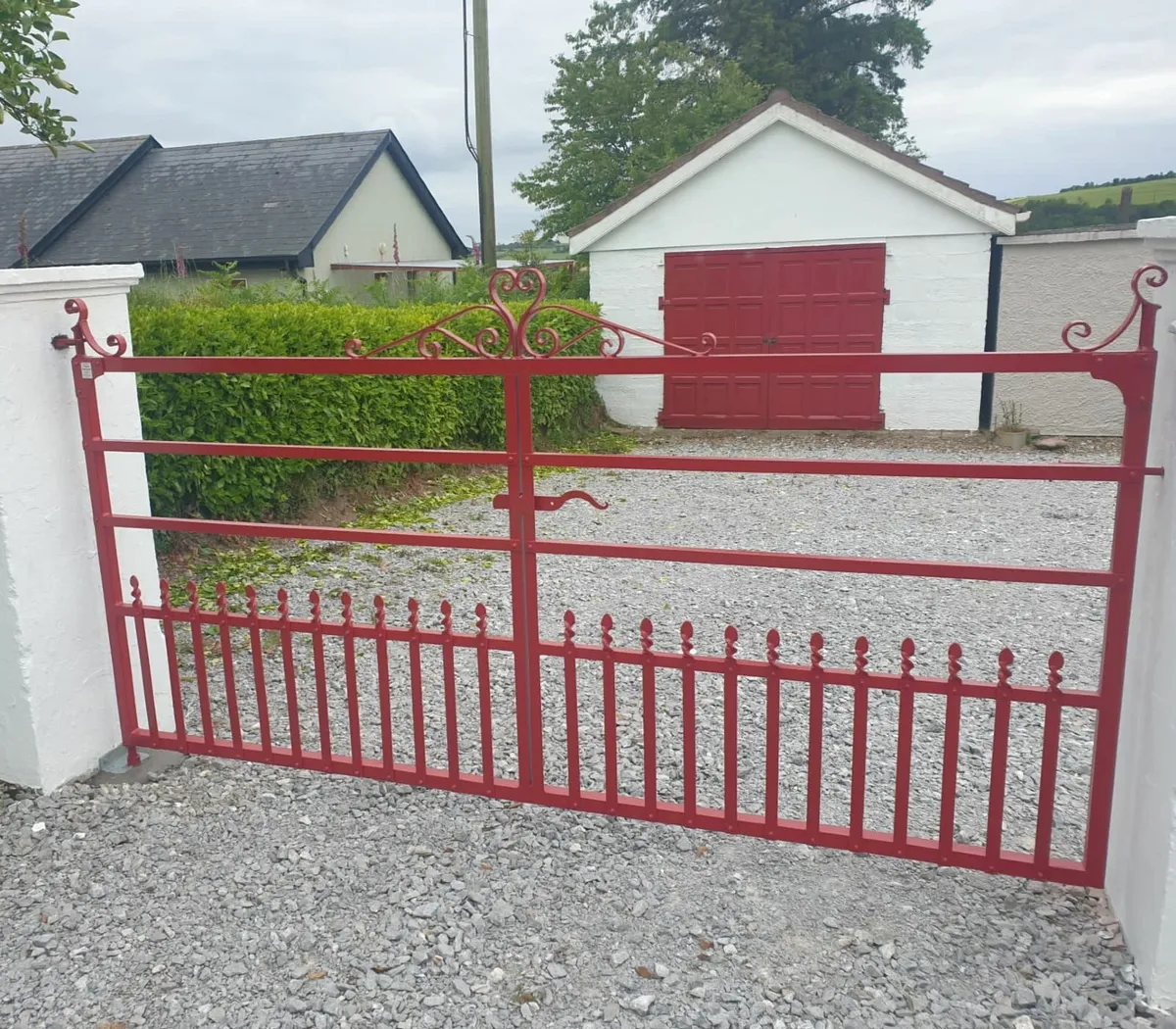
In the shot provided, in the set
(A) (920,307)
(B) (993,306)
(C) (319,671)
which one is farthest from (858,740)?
(B) (993,306)

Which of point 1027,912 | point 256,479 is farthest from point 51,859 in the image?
point 256,479

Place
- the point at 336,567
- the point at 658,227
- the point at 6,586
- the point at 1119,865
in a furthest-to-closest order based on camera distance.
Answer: the point at 658,227
the point at 336,567
the point at 6,586
the point at 1119,865

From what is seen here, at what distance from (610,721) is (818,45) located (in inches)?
1200

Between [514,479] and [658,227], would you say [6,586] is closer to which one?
[514,479]

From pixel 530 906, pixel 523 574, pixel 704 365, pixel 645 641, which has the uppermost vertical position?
pixel 704 365

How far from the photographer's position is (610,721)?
10.1 feet

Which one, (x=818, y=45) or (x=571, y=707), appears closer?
(x=571, y=707)

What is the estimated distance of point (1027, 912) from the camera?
9.02 ft

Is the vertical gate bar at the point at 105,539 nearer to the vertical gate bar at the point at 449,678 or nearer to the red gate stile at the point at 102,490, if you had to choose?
the red gate stile at the point at 102,490

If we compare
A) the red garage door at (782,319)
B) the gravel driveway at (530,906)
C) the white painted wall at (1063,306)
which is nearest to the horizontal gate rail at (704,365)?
the gravel driveway at (530,906)

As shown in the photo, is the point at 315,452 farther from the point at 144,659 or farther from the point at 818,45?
the point at 818,45

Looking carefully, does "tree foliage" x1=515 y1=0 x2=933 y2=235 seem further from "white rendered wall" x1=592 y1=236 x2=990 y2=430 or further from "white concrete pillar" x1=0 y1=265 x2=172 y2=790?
"white concrete pillar" x1=0 y1=265 x2=172 y2=790

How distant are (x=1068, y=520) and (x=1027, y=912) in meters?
5.92

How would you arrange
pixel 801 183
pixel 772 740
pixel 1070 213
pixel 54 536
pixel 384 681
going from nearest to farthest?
1. pixel 772 740
2. pixel 384 681
3. pixel 54 536
4. pixel 801 183
5. pixel 1070 213
